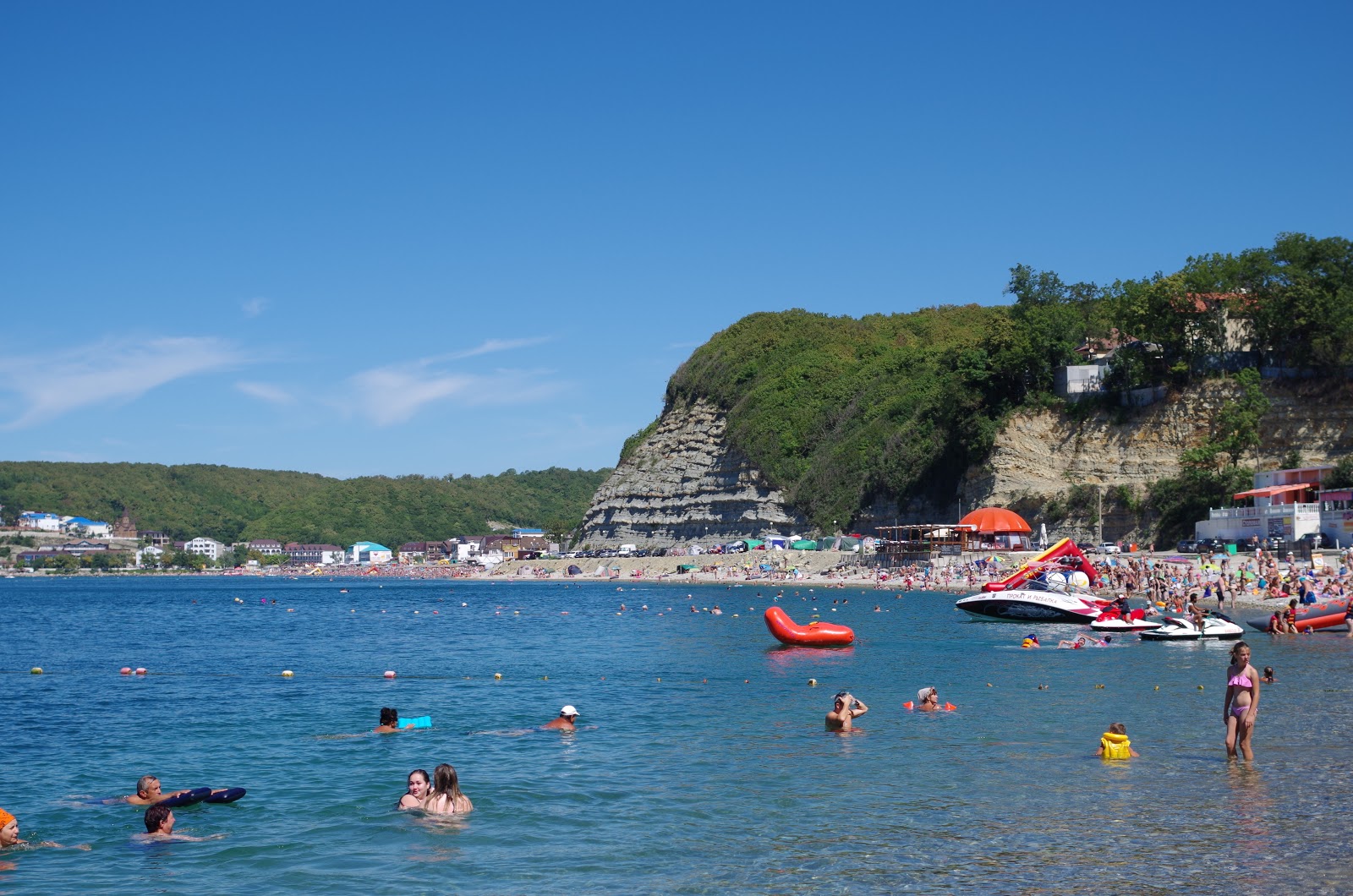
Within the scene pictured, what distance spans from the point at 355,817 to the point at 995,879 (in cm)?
768

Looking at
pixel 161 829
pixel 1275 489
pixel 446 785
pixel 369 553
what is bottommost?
pixel 369 553

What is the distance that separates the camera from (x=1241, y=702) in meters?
15.3

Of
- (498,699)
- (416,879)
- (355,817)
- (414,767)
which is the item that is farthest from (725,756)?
(498,699)

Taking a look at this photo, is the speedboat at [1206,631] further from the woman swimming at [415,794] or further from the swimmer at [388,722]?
the woman swimming at [415,794]

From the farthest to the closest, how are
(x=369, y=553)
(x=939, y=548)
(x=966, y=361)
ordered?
(x=369, y=553) → (x=966, y=361) → (x=939, y=548)

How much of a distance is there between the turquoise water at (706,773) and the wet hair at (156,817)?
29cm

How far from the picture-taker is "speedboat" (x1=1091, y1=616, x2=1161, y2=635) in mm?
34781

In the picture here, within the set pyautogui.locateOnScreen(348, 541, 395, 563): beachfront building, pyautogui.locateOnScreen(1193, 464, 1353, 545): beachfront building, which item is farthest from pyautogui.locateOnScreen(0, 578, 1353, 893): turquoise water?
pyautogui.locateOnScreen(348, 541, 395, 563): beachfront building

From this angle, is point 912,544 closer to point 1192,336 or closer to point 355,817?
point 1192,336

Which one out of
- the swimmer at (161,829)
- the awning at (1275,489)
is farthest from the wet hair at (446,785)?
the awning at (1275,489)

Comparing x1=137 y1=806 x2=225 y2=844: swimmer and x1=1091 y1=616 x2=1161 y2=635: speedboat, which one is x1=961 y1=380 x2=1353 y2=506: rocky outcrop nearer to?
x1=1091 y1=616 x2=1161 y2=635: speedboat

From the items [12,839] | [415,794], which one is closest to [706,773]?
[415,794]

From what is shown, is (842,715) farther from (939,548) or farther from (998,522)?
(939,548)

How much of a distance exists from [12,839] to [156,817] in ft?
5.06
